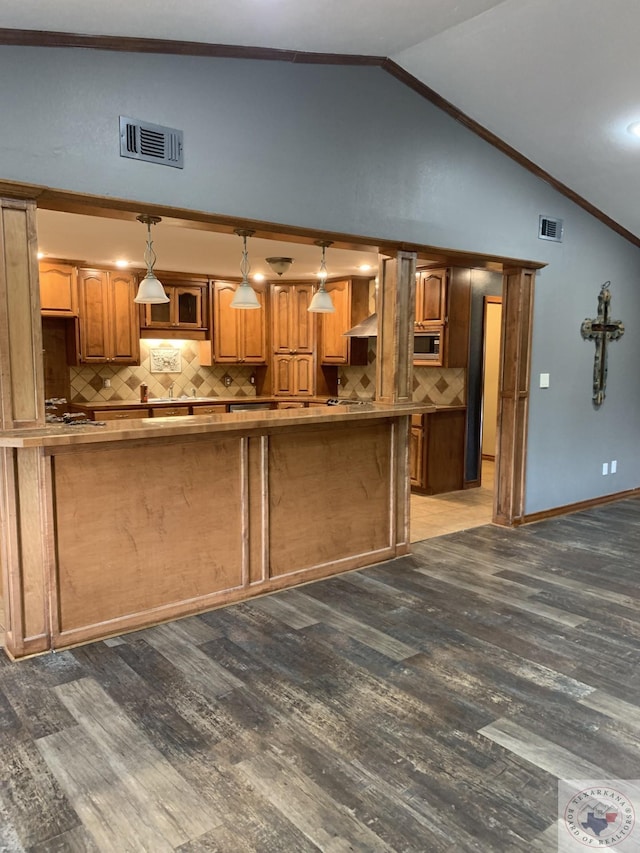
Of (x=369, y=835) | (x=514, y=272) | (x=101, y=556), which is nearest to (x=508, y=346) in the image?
(x=514, y=272)

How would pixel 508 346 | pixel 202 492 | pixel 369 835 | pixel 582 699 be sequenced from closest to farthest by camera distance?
pixel 369 835 → pixel 582 699 → pixel 202 492 → pixel 508 346

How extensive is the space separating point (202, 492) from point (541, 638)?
1.91 m

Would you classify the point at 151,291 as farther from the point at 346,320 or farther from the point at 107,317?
the point at 346,320

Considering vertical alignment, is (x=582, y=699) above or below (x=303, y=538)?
below

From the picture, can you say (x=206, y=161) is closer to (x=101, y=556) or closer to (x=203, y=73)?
(x=203, y=73)

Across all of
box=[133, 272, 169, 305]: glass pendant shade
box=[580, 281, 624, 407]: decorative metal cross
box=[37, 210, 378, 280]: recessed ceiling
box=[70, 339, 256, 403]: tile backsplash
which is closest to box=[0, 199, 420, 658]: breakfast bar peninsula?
box=[133, 272, 169, 305]: glass pendant shade

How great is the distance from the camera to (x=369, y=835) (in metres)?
1.81

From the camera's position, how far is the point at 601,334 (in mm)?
5512

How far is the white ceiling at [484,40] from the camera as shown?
2.64m

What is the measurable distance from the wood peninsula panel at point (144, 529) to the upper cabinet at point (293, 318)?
4162 mm

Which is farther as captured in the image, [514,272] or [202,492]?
[514,272]

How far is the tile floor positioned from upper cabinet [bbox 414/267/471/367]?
1328mm

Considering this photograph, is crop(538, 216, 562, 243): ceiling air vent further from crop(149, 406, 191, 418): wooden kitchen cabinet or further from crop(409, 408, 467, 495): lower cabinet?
crop(149, 406, 191, 418): wooden kitchen cabinet

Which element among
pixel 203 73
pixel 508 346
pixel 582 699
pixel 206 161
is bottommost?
pixel 582 699
